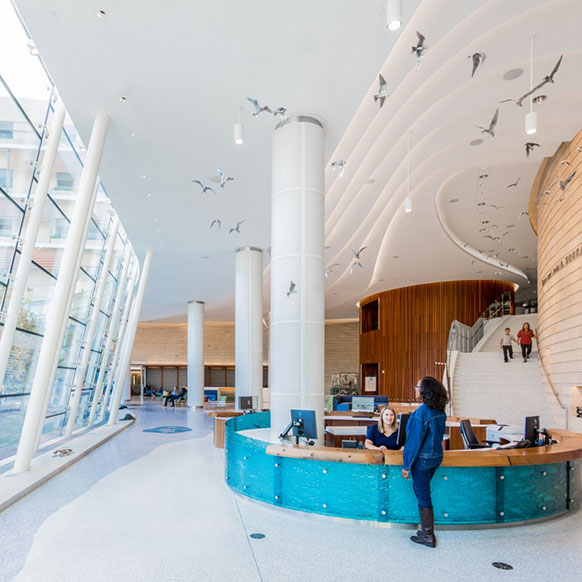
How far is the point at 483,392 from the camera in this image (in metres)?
13.7

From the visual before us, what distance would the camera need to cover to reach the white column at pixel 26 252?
6258 millimetres

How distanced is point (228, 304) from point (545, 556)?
74.2 ft

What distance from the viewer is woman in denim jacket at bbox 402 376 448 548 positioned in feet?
14.3

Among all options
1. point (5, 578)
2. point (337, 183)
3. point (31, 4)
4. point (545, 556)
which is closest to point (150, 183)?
point (337, 183)

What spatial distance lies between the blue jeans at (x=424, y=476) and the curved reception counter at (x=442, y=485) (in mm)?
326

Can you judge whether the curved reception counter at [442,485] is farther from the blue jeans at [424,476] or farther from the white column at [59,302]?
the white column at [59,302]

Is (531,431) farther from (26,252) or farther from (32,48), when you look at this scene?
(32,48)

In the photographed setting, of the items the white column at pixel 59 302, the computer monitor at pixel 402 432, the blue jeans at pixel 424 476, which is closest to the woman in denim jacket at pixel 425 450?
the blue jeans at pixel 424 476

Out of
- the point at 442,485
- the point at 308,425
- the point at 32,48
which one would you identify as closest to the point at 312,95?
the point at 32,48

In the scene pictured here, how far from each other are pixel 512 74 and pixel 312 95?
10.1 feet

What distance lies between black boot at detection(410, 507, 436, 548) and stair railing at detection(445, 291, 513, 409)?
13.4 m

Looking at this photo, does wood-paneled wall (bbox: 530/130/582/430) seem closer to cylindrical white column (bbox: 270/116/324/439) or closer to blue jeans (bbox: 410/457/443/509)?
cylindrical white column (bbox: 270/116/324/439)

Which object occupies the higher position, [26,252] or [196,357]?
[196,357]

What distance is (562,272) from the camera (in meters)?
9.61
